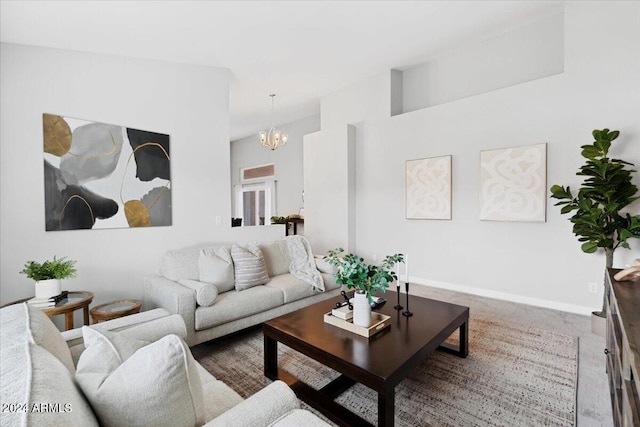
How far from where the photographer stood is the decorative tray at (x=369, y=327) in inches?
77.3

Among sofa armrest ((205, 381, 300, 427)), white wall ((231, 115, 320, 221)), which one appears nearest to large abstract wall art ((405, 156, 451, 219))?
white wall ((231, 115, 320, 221))

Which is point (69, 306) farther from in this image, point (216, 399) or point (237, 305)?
point (216, 399)

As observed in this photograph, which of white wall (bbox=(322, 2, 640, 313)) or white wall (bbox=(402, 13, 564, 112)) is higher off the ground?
white wall (bbox=(402, 13, 564, 112))

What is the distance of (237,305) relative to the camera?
271 cm

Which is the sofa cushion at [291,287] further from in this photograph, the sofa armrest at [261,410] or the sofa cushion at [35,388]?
the sofa cushion at [35,388]

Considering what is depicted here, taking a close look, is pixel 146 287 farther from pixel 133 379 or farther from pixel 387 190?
pixel 387 190

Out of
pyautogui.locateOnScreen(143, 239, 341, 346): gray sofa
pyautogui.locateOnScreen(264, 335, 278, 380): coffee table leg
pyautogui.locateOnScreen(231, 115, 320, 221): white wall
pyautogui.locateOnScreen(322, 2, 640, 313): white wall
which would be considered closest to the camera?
pyautogui.locateOnScreen(264, 335, 278, 380): coffee table leg

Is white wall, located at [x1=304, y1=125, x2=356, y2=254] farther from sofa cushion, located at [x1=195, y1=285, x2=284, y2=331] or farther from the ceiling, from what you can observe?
sofa cushion, located at [x1=195, y1=285, x2=284, y2=331]

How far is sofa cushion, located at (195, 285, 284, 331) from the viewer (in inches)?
99.0

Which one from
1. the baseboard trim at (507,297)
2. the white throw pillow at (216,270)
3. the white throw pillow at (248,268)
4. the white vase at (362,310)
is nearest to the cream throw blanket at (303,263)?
the white throw pillow at (248,268)

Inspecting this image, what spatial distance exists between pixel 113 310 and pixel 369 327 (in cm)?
201

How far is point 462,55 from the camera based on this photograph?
4578 mm

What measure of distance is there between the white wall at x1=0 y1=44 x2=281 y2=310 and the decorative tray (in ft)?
8.19

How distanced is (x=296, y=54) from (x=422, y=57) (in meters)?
1.94
